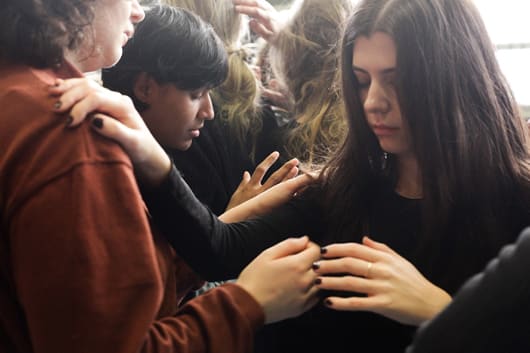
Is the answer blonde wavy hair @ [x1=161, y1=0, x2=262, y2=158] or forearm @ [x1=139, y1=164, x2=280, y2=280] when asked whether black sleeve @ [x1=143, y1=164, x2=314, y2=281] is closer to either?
forearm @ [x1=139, y1=164, x2=280, y2=280]

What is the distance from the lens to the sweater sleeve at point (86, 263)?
618mm

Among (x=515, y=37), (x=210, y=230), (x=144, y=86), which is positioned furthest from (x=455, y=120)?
(x=515, y=37)

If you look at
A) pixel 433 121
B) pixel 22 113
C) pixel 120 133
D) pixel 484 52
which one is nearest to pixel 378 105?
pixel 433 121

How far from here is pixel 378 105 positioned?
0.98 m

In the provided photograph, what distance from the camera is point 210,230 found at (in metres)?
1.01

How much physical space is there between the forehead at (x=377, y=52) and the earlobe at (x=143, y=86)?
0.61 m

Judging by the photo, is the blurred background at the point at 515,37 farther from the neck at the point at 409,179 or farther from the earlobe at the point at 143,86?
the neck at the point at 409,179

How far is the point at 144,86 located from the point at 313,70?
0.58 metres

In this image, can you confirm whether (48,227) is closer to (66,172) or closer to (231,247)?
(66,172)

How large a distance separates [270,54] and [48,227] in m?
1.38

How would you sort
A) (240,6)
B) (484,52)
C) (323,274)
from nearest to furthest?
(323,274) < (484,52) < (240,6)

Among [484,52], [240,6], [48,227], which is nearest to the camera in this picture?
[48,227]

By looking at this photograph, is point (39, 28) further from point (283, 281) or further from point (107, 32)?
point (283, 281)

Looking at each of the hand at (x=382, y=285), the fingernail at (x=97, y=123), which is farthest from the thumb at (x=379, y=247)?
the fingernail at (x=97, y=123)
